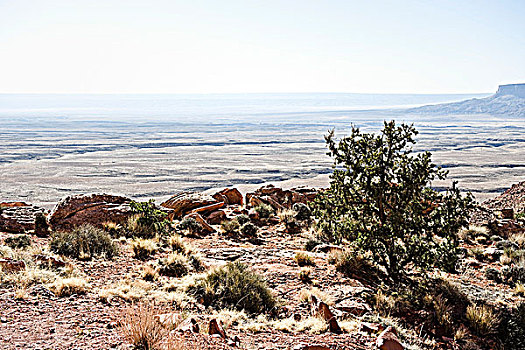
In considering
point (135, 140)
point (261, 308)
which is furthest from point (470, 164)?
point (135, 140)

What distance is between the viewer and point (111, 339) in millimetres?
5160

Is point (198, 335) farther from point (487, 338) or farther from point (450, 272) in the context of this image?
point (450, 272)

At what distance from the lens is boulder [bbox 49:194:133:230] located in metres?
13.0

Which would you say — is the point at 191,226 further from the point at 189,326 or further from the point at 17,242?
Answer: the point at 189,326

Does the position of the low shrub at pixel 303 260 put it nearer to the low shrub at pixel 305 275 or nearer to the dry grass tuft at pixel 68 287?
the low shrub at pixel 305 275

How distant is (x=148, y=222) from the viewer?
41.9 ft

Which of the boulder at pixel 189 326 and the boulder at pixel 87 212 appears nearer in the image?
the boulder at pixel 189 326

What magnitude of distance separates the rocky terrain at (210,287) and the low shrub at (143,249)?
1.2 inches

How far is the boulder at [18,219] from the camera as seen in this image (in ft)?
40.3

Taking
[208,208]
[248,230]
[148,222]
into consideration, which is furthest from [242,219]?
[148,222]

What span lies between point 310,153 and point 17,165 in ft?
229

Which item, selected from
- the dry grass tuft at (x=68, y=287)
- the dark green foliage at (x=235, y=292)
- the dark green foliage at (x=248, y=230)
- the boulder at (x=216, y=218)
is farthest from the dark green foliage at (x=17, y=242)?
the boulder at (x=216, y=218)

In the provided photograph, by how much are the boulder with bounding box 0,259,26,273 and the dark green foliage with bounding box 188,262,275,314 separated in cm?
313

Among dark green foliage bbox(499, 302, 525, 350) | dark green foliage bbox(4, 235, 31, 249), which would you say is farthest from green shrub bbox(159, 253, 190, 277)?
dark green foliage bbox(499, 302, 525, 350)
